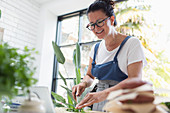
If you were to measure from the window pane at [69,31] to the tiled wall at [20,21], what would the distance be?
0.68 metres

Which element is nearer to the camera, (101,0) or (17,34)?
(101,0)

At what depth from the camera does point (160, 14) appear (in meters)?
3.72

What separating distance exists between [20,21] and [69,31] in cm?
119

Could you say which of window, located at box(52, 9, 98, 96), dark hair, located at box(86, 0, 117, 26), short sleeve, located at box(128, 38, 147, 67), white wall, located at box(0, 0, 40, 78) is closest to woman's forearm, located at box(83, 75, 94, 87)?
short sleeve, located at box(128, 38, 147, 67)

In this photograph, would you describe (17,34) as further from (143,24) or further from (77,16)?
(143,24)

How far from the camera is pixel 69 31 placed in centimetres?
411

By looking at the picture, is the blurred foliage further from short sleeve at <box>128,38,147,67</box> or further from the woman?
short sleeve at <box>128,38,147,67</box>

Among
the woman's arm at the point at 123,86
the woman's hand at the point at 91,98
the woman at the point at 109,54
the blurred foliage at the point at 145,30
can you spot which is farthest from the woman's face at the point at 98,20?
the blurred foliage at the point at 145,30

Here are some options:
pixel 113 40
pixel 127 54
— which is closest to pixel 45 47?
pixel 113 40

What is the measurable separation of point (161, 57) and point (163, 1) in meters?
1.29

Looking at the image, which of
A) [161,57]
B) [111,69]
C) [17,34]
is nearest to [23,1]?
[17,34]

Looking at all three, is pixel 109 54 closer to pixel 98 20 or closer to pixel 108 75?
A: pixel 108 75

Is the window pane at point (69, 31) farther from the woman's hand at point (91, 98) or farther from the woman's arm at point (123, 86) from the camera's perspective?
the woman's hand at point (91, 98)

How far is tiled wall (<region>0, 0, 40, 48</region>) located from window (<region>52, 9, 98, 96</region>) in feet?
2.19
